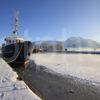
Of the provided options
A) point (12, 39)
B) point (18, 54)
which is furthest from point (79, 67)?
point (12, 39)

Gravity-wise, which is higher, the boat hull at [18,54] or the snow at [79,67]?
the boat hull at [18,54]

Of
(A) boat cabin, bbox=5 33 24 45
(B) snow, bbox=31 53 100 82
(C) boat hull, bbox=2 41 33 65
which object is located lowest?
(B) snow, bbox=31 53 100 82

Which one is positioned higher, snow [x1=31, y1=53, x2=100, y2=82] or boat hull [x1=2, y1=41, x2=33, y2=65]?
boat hull [x1=2, y1=41, x2=33, y2=65]

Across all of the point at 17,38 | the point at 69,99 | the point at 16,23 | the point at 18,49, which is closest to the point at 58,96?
the point at 69,99

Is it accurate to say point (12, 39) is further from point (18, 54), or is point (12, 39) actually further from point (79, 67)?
point (79, 67)

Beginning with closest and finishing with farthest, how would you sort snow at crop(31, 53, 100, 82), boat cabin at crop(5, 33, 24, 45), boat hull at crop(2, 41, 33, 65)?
snow at crop(31, 53, 100, 82), boat hull at crop(2, 41, 33, 65), boat cabin at crop(5, 33, 24, 45)

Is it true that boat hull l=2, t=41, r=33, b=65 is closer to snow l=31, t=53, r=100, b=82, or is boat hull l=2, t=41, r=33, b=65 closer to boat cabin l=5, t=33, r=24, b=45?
snow l=31, t=53, r=100, b=82

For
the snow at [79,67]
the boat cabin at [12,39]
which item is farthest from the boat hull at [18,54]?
the boat cabin at [12,39]

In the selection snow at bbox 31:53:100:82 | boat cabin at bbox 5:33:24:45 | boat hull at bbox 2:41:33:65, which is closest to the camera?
snow at bbox 31:53:100:82

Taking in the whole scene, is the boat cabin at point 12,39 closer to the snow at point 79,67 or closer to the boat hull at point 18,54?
the boat hull at point 18,54


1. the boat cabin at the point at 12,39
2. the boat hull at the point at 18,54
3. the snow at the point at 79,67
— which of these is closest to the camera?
the snow at the point at 79,67

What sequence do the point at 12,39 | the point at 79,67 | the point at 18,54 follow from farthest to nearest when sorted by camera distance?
the point at 12,39 → the point at 18,54 → the point at 79,67

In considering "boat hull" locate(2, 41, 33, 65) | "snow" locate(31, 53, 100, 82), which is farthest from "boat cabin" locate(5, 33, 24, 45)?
"snow" locate(31, 53, 100, 82)

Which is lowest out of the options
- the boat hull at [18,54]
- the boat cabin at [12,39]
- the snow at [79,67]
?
the snow at [79,67]
